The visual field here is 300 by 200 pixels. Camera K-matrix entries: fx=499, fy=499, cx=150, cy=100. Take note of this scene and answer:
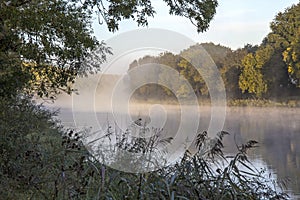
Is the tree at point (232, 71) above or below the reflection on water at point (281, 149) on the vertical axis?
above

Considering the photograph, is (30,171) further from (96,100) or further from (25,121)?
(96,100)

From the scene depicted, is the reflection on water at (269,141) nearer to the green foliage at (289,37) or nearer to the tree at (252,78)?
the green foliage at (289,37)

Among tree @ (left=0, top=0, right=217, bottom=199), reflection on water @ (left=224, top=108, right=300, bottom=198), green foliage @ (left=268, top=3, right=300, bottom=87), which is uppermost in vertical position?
green foliage @ (left=268, top=3, right=300, bottom=87)

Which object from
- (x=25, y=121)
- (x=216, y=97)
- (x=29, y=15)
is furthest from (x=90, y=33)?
(x=216, y=97)

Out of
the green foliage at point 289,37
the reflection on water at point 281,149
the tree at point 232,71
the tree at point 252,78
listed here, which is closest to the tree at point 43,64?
the reflection on water at point 281,149

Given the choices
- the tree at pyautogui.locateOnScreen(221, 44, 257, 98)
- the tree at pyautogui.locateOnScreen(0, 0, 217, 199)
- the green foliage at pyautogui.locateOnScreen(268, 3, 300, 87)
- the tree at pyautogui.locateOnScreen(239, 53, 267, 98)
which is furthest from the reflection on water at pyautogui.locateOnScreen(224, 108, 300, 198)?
the tree at pyautogui.locateOnScreen(221, 44, 257, 98)

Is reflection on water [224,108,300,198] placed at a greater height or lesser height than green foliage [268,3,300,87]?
lesser

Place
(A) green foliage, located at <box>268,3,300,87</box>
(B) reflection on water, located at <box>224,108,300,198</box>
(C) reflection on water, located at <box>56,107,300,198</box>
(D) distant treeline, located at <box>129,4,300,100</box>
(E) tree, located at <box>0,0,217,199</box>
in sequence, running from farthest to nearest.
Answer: (D) distant treeline, located at <box>129,4,300,100</box> < (A) green foliage, located at <box>268,3,300,87</box> < (B) reflection on water, located at <box>224,108,300,198</box> < (C) reflection on water, located at <box>56,107,300,198</box> < (E) tree, located at <box>0,0,217,199</box>

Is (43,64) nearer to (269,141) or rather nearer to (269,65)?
(269,141)

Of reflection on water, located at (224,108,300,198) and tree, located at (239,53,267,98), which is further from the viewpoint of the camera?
tree, located at (239,53,267,98)

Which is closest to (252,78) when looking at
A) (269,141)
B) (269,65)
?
(269,65)

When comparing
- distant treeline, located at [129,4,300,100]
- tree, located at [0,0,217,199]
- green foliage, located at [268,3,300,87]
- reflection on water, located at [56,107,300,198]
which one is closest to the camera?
tree, located at [0,0,217,199]

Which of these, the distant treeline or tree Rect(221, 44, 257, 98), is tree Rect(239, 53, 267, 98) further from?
tree Rect(221, 44, 257, 98)

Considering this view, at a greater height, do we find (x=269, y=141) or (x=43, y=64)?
(x=43, y=64)
